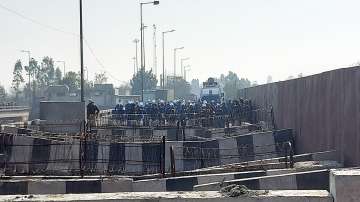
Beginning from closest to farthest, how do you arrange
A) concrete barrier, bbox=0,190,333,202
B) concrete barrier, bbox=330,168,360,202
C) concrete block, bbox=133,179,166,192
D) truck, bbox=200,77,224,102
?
1. concrete barrier, bbox=330,168,360,202
2. concrete barrier, bbox=0,190,333,202
3. concrete block, bbox=133,179,166,192
4. truck, bbox=200,77,224,102

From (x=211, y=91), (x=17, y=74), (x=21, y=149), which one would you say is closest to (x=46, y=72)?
(x=17, y=74)

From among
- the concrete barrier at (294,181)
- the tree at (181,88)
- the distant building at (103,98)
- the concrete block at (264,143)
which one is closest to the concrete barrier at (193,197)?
the concrete barrier at (294,181)

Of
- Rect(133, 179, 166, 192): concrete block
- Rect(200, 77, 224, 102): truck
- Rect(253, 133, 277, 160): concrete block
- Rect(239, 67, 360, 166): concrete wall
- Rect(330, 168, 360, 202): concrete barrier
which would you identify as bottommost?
Rect(133, 179, 166, 192): concrete block

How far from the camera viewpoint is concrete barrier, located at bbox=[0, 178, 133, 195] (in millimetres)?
8414

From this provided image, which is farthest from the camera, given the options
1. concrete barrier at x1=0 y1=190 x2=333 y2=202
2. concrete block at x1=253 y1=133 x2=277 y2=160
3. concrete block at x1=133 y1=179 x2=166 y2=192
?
concrete block at x1=253 y1=133 x2=277 y2=160

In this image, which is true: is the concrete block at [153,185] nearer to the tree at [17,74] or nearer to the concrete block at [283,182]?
the concrete block at [283,182]

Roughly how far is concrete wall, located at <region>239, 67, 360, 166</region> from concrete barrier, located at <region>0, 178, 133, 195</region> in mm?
5391

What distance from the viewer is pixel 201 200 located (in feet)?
14.5

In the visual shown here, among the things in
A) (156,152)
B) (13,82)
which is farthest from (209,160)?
(13,82)

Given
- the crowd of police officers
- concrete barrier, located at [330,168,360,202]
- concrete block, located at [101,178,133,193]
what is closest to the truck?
the crowd of police officers

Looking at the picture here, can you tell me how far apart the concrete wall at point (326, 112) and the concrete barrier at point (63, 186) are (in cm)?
539

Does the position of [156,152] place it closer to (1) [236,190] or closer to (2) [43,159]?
(2) [43,159]

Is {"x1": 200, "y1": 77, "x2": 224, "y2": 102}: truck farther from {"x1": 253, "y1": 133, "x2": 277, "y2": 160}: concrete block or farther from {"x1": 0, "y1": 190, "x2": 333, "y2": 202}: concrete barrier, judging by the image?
{"x1": 0, "y1": 190, "x2": 333, "y2": 202}: concrete barrier

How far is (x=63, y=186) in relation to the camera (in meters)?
8.54
